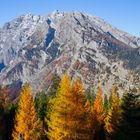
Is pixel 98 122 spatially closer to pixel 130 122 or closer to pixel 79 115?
pixel 79 115

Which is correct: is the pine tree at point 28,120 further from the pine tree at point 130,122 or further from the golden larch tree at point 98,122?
the pine tree at point 130,122

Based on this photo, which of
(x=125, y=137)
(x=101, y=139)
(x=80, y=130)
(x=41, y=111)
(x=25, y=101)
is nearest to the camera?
(x=125, y=137)

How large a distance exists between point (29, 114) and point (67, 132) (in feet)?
61.6

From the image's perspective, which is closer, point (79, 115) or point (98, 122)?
point (79, 115)

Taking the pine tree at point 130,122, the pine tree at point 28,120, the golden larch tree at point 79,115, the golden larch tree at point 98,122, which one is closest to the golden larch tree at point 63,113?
the golden larch tree at point 79,115

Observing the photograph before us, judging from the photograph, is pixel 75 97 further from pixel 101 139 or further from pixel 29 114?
pixel 101 139

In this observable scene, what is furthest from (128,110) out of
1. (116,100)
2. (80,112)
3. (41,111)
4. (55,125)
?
(41,111)

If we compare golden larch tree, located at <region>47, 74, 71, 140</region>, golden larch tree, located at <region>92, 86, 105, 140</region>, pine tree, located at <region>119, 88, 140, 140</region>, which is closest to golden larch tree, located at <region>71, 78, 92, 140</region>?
golden larch tree, located at <region>47, 74, 71, 140</region>

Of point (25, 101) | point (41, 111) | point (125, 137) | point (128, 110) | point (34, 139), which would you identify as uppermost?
point (41, 111)

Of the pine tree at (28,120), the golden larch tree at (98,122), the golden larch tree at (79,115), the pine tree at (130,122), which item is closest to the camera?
the pine tree at (130,122)

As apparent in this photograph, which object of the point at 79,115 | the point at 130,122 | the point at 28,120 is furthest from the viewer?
the point at 28,120

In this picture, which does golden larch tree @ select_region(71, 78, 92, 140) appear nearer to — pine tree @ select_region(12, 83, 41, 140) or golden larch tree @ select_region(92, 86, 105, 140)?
golden larch tree @ select_region(92, 86, 105, 140)

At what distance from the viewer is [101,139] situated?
220 feet

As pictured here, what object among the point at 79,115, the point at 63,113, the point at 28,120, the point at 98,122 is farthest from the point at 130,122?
the point at 98,122
